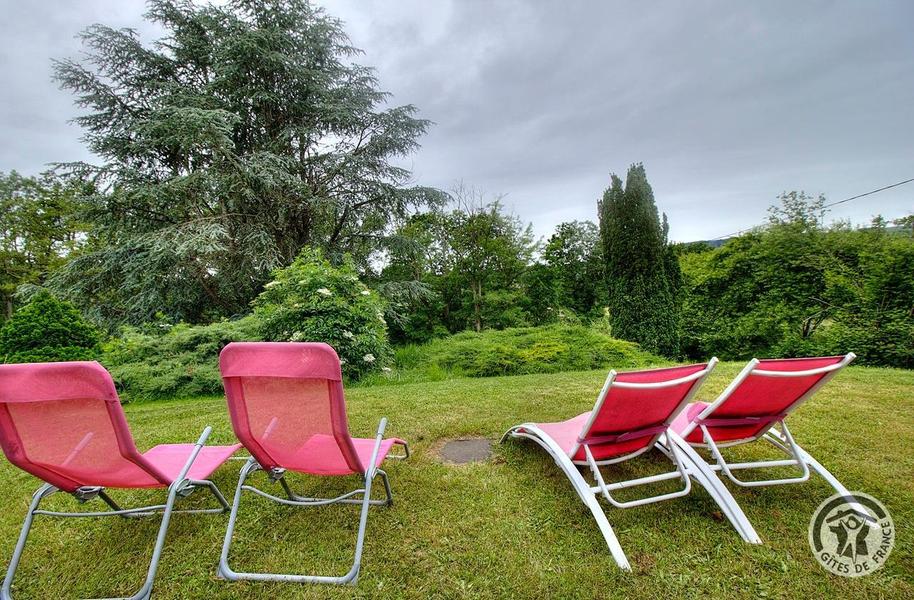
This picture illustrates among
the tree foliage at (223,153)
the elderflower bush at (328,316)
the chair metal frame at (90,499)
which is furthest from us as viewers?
the tree foliage at (223,153)

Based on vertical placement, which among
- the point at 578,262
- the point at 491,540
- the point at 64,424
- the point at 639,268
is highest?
the point at 578,262

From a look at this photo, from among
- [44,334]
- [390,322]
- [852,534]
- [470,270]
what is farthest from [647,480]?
[470,270]

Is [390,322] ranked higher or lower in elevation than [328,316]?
lower

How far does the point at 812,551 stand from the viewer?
1.94 m

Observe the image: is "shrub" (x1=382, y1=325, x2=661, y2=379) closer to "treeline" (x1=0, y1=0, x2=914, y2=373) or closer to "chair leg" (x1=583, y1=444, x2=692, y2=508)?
"treeline" (x1=0, y1=0, x2=914, y2=373)

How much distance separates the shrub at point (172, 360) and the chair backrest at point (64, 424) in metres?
5.50

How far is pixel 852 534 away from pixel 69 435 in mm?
4236

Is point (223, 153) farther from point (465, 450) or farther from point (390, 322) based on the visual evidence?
point (465, 450)

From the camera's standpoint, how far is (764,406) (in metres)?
2.49

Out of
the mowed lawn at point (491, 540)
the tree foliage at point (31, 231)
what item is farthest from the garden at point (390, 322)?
the tree foliage at point (31, 231)

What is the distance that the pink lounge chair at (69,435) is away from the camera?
167 cm

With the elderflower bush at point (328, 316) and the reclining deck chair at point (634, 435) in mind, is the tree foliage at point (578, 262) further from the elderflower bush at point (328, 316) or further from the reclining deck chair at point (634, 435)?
the reclining deck chair at point (634, 435)

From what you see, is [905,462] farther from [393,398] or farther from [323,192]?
Result: [323,192]

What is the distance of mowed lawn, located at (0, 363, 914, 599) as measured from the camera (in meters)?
1.76
